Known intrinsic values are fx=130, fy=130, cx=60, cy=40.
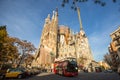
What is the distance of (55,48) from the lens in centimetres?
9300

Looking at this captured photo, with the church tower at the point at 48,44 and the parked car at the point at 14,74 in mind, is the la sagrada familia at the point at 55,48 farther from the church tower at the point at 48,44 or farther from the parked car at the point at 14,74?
the parked car at the point at 14,74

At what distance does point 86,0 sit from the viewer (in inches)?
256

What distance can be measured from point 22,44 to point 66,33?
7536cm

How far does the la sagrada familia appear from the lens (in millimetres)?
82750

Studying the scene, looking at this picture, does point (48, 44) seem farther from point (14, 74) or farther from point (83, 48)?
point (14, 74)

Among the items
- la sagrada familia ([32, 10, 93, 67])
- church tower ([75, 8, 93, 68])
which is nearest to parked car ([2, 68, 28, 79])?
la sagrada familia ([32, 10, 93, 67])

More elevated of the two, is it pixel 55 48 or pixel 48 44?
pixel 48 44

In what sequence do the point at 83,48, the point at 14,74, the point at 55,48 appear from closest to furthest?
the point at 14,74 < the point at 83,48 < the point at 55,48

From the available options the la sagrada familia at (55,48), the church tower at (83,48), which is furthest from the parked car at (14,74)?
the church tower at (83,48)

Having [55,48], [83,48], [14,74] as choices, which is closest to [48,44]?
[55,48]

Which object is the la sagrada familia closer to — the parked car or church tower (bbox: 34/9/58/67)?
church tower (bbox: 34/9/58/67)

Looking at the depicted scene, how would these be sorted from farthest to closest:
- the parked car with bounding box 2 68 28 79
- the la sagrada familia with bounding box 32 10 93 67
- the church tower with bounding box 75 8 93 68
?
the church tower with bounding box 75 8 93 68, the la sagrada familia with bounding box 32 10 93 67, the parked car with bounding box 2 68 28 79

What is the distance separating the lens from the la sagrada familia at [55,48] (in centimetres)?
8275

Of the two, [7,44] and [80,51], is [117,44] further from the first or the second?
[80,51]
